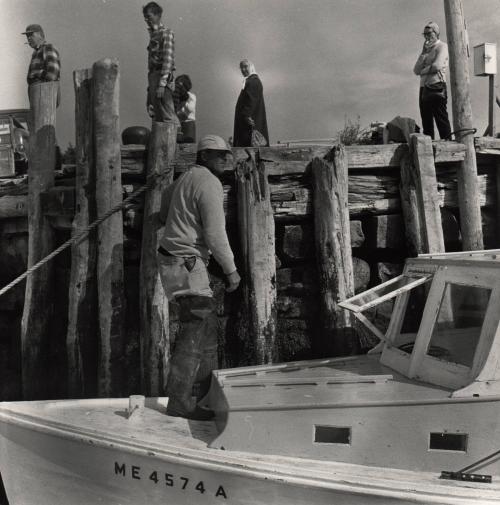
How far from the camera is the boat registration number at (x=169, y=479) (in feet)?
12.5

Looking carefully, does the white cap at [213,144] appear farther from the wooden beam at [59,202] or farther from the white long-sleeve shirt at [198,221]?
the wooden beam at [59,202]

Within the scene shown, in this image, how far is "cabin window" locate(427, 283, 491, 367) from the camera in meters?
4.00

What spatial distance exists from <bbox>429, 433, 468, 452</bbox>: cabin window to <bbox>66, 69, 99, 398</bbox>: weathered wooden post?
3.36 meters

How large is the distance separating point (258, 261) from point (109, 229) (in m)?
1.41

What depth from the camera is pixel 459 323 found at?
13.6 feet

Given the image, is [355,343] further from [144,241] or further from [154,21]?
[154,21]

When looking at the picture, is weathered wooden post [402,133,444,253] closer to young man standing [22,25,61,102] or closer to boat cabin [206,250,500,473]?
boat cabin [206,250,500,473]

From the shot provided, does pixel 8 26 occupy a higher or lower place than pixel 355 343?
higher

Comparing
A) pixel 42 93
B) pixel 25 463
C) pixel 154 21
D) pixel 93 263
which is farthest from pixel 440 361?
pixel 154 21

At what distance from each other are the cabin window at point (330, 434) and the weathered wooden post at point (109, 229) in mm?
2529

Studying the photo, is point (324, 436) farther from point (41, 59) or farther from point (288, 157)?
point (41, 59)

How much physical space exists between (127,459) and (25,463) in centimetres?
90

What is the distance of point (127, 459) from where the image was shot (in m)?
4.05

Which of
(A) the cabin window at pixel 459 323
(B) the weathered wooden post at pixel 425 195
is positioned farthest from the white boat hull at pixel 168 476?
(B) the weathered wooden post at pixel 425 195
